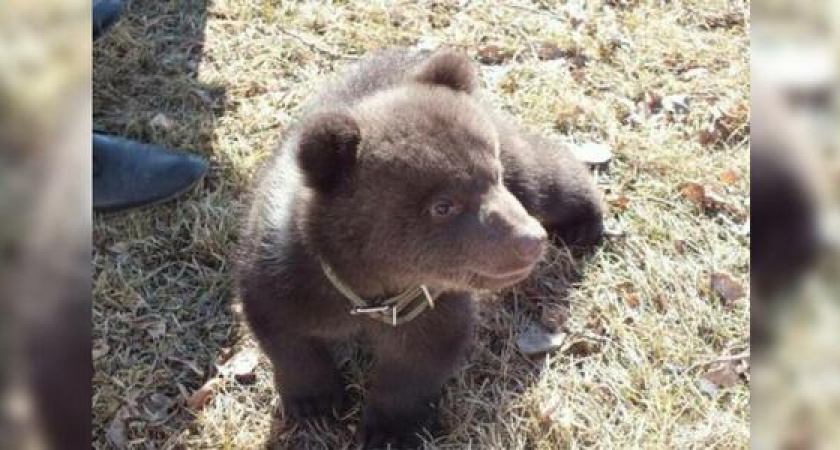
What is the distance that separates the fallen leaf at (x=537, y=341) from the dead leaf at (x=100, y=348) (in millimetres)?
1646

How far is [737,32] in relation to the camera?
532 cm

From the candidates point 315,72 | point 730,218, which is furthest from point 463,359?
point 315,72

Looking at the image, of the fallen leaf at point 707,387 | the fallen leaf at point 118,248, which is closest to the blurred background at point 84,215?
the fallen leaf at point 707,387

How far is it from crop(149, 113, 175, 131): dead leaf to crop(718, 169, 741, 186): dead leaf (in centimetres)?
274

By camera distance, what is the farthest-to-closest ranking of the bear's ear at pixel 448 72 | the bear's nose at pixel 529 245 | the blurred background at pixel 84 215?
the bear's ear at pixel 448 72 → the bear's nose at pixel 529 245 → the blurred background at pixel 84 215

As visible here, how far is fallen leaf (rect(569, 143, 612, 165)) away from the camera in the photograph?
453cm

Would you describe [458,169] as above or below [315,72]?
above

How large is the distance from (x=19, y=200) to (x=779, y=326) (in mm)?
618

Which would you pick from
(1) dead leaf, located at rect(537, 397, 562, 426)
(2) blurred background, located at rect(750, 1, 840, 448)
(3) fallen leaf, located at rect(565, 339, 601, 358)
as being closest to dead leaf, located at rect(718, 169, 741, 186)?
(3) fallen leaf, located at rect(565, 339, 601, 358)

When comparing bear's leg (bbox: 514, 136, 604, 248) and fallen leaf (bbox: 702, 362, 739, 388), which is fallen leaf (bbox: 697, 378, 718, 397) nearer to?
fallen leaf (bbox: 702, 362, 739, 388)

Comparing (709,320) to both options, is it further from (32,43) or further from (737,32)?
(32,43)

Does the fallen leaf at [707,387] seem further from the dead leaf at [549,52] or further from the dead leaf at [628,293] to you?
the dead leaf at [549,52]

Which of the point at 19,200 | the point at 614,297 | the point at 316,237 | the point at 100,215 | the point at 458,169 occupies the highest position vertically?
the point at 19,200

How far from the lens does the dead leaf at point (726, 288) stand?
3.90 meters
